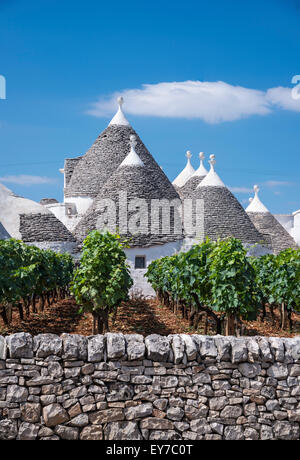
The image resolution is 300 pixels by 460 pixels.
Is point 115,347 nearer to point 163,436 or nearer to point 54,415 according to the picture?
point 54,415

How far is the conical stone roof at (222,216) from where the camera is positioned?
28.3 m

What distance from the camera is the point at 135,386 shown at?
5.90 m

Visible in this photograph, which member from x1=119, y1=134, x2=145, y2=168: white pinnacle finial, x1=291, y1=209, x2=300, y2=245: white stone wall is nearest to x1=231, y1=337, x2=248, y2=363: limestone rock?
x1=119, y1=134, x2=145, y2=168: white pinnacle finial

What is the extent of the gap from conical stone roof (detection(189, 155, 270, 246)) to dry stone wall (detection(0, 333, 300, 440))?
2125cm

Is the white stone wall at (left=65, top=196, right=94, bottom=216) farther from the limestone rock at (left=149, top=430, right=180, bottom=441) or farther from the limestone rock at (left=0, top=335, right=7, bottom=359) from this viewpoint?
the limestone rock at (left=149, top=430, right=180, bottom=441)

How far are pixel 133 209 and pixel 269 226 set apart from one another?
1295 cm

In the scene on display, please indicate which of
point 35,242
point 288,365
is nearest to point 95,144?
point 35,242

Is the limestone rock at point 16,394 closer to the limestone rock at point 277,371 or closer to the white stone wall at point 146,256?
the limestone rock at point 277,371

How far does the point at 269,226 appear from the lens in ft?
116

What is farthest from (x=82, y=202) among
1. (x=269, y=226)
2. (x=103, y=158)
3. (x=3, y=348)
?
(x=3, y=348)

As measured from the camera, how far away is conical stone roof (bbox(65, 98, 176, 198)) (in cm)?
3266

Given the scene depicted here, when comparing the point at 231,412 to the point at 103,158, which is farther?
the point at 103,158

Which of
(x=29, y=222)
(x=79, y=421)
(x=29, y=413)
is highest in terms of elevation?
(x=29, y=222)
